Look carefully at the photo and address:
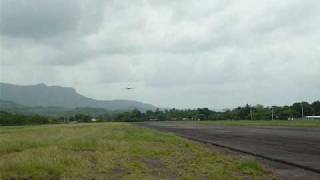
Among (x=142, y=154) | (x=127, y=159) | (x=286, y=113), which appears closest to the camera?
(x=127, y=159)

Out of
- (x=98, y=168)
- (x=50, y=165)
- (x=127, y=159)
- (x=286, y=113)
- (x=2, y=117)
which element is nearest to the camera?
(x=50, y=165)

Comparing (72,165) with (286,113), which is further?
(286,113)

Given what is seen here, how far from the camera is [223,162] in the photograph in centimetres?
2284

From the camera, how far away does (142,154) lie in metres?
26.8

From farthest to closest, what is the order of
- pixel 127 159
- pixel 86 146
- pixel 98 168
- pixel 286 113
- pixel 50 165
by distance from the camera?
pixel 286 113 < pixel 86 146 < pixel 127 159 < pixel 98 168 < pixel 50 165

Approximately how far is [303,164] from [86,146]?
1359cm

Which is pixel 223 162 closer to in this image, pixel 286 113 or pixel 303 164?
pixel 303 164

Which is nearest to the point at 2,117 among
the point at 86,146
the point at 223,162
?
the point at 86,146

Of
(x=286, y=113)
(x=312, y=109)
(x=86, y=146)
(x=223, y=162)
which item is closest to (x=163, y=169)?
(x=223, y=162)

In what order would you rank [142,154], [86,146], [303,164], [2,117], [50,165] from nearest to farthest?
[50,165] → [303,164] → [142,154] → [86,146] → [2,117]

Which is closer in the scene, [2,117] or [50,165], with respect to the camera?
[50,165]

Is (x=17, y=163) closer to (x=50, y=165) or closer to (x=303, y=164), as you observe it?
(x=50, y=165)

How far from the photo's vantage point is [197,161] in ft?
77.4

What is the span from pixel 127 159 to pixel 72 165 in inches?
171
